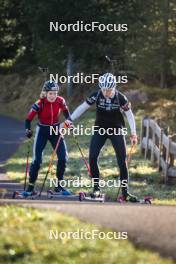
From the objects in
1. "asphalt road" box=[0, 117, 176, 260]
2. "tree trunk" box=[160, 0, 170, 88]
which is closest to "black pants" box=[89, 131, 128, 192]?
"asphalt road" box=[0, 117, 176, 260]

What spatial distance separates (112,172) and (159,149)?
1345 millimetres

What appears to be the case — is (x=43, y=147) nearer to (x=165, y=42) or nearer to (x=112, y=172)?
(x=112, y=172)

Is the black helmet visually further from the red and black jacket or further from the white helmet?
the white helmet

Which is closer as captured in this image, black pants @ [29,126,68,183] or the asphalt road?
the asphalt road

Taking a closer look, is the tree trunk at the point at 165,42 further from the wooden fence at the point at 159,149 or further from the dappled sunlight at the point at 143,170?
the dappled sunlight at the point at 143,170

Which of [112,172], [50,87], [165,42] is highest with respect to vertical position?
[165,42]

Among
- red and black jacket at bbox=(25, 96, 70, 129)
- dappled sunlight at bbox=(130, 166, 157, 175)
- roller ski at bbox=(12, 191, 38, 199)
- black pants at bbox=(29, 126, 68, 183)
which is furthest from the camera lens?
dappled sunlight at bbox=(130, 166, 157, 175)

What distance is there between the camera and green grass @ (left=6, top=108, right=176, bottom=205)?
52.6 feet

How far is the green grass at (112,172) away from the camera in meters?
16.0

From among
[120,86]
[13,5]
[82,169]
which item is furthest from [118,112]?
[13,5]

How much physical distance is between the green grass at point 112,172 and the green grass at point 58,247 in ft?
20.8

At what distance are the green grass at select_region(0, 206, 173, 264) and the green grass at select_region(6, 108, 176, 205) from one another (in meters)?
6.34

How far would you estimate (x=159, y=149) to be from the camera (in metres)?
19.6

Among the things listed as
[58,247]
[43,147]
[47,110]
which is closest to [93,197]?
[43,147]
